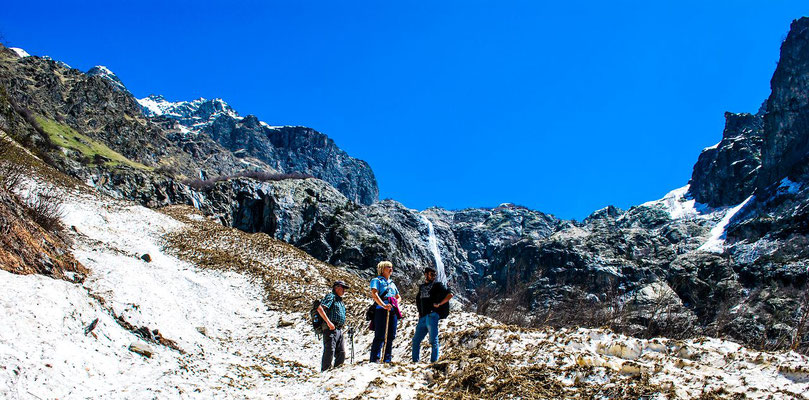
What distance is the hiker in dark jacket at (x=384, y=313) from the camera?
1070cm

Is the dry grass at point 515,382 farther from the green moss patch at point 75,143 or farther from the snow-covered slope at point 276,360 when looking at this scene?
the green moss patch at point 75,143

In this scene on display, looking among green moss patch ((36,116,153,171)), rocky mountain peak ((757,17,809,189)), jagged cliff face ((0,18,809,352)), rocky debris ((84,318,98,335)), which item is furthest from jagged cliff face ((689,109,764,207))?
rocky debris ((84,318,98,335))

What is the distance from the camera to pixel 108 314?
10.9m

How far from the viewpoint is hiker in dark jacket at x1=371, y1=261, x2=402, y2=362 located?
35.1 feet

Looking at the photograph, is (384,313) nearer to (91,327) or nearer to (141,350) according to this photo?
(141,350)

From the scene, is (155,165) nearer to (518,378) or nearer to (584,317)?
(584,317)

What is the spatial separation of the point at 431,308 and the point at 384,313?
1.26 metres

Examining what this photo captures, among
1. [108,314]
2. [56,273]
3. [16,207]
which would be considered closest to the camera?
[108,314]

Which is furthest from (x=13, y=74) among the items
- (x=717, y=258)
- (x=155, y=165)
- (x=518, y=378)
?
(x=717, y=258)

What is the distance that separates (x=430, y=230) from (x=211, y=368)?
163349mm

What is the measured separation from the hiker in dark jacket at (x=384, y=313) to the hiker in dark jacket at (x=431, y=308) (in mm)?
641

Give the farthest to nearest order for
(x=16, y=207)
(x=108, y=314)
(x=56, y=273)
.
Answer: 1. (x=16, y=207)
2. (x=56, y=273)
3. (x=108, y=314)

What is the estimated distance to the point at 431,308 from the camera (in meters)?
10.4

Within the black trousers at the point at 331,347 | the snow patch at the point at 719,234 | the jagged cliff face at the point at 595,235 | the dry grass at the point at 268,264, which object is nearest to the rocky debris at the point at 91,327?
the black trousers at the point at 331,347
